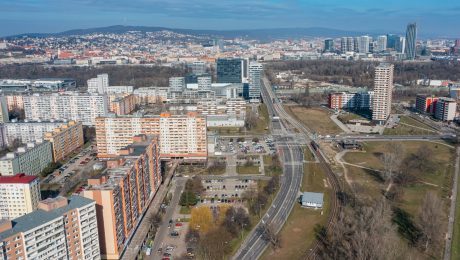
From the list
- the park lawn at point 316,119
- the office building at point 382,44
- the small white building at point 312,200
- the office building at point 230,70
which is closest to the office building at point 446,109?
the park lawn at point 316,119

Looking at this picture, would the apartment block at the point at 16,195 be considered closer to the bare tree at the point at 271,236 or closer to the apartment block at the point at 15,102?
the bare tree at the point at 271,236

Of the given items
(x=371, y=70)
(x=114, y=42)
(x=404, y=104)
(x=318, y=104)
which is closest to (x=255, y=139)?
(x=318, y=104)

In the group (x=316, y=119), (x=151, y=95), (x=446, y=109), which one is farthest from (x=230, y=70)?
(x=446, y=109)

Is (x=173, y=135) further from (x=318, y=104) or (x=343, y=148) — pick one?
(x=318, y=104)

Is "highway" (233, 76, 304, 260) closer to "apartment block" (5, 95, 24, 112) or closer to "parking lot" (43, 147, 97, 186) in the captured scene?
"parking lot" (43, 147, 97, 186)

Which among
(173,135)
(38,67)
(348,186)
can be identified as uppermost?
(38,67)
